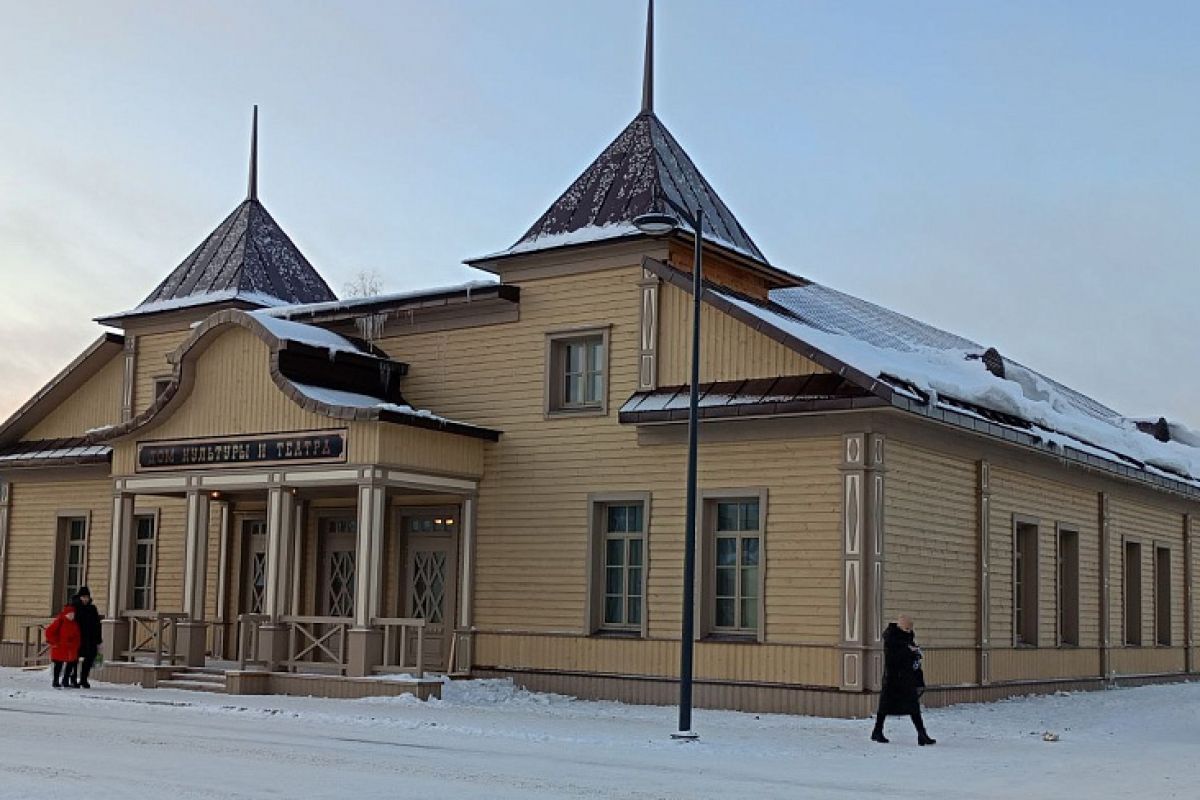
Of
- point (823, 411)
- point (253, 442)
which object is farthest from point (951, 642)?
point (253, 442)

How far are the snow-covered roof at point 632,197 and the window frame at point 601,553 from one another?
3.91 metres

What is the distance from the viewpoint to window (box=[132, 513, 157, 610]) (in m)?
28.6

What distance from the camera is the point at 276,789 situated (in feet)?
39.0

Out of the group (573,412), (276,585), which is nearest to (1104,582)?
(573,412)

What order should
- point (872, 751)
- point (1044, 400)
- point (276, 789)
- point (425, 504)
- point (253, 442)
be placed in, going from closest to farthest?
point (276, 789) < point (872, 751) < point (253, 442) < point (425, 504) < point (1044, 400)

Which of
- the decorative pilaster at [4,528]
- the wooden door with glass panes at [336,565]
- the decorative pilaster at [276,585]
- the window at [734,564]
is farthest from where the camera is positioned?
the decorative pilaster at [4,528]

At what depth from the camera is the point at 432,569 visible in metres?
24.7

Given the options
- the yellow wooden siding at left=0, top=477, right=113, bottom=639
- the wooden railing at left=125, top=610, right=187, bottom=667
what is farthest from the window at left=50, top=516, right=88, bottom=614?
the wooden railing at left=125, top=610, right=187, bottom=667

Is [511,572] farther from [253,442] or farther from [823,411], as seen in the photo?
[823,411]

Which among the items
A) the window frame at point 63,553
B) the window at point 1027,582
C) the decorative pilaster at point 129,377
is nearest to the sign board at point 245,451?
the decorative pilaster at point 129,377

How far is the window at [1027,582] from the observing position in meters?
24.7

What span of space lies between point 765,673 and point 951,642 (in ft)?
10.3

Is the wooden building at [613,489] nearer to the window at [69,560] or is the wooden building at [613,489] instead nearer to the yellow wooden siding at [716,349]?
the yellow wooden siding at [716,349]

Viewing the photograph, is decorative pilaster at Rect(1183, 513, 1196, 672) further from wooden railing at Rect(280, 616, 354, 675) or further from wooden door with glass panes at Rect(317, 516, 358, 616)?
wooden railing at Rect(280, 616, 354, 675)
